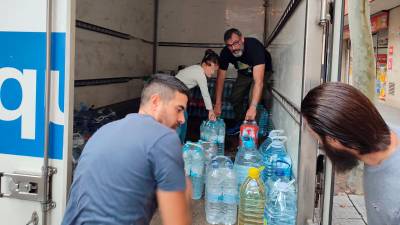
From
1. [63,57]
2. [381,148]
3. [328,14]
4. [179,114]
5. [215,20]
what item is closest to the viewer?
[381,148]

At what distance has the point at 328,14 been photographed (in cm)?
196

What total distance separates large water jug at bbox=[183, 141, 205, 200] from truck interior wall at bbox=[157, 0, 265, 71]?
4.17 m

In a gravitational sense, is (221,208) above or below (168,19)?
below

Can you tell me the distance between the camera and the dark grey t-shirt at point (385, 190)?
1148 millimetres

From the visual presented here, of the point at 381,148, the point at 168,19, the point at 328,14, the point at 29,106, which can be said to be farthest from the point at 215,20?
the point at 381,148

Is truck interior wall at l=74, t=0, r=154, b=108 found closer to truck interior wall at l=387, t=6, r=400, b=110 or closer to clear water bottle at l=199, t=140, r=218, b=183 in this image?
clear water bottle at l=199, t=140, r=218, b=183

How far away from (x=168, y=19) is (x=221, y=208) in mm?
5362

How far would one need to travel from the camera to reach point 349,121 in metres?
1.15

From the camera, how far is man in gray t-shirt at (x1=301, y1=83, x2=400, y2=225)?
1152 mm

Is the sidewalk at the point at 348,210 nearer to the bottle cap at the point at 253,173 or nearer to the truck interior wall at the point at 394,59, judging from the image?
the bottle cap at the point at 253,173

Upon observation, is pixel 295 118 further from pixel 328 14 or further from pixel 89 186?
pixel 89 186

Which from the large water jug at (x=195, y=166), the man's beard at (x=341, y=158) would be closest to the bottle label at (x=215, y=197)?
the large water jug at (x=195, y=166)

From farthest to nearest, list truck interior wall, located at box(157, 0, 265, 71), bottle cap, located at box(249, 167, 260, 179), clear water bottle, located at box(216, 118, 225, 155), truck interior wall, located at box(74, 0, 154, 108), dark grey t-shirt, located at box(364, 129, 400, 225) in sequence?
truck interior wall, located at box(157, 0, 265, 71) → truck interior wall, located at box(74, 0, 154, 108) → clear water bottle, located at box(216, 118, 225, 155) → bottle cap, located at box(249, 167, 260, 179) → dark grey t-shirt, located at box(364, 129, 400, 225)

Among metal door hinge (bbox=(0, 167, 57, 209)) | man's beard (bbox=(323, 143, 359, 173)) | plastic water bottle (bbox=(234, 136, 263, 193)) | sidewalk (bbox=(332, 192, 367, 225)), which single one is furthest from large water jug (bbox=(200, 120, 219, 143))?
man's beard (bbox=(323, 143, 359, 173))
